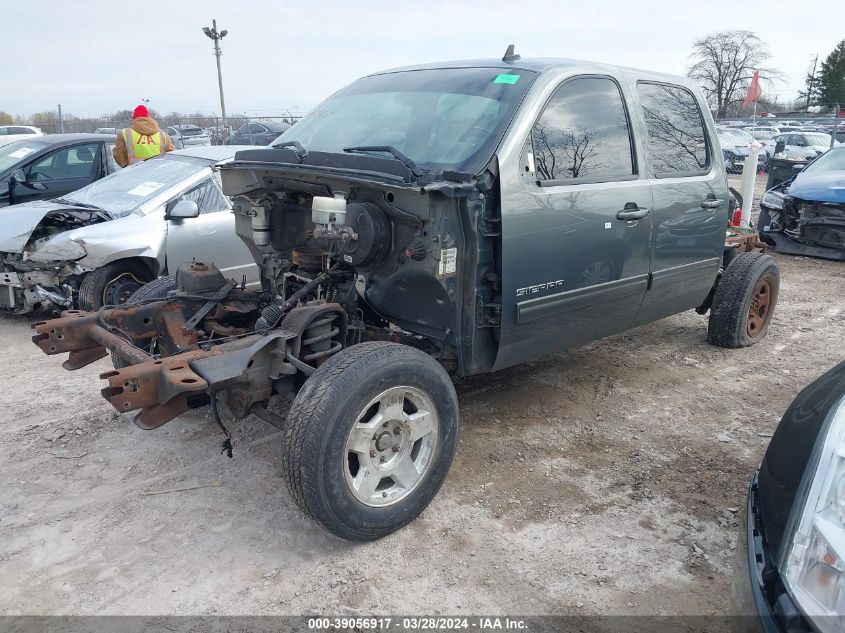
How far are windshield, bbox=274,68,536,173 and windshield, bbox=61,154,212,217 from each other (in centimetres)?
227

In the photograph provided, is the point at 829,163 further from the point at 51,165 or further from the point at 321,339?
the point at 51,165

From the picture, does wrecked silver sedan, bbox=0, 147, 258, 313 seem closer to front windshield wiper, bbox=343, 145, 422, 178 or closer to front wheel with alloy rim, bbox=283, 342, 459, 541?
front windshield wiper, bbox=343, 145, 422, 178

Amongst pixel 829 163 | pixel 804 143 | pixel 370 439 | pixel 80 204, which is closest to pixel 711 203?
pixel 370 439

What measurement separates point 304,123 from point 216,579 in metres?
2.73

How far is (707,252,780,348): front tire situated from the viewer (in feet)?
17.0

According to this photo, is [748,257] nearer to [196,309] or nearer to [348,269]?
[348,269]

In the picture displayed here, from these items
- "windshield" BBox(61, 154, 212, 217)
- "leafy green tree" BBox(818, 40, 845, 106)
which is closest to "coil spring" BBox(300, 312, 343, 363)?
"windshield" BBox(61, 154, 212, 217)

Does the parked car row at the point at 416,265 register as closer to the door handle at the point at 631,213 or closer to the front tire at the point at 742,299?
the door handle at the point at 631,213

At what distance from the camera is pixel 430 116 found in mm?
3586

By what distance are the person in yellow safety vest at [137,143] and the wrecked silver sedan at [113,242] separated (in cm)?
169

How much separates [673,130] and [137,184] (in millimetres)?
4614

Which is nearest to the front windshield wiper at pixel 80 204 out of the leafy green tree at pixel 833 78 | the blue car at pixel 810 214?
the blue car at pixel 810 214

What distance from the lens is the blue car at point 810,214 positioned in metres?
8.75

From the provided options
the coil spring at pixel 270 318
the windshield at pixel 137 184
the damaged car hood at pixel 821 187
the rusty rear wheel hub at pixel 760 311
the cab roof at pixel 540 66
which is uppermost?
the cab roof at pixel 540 66
